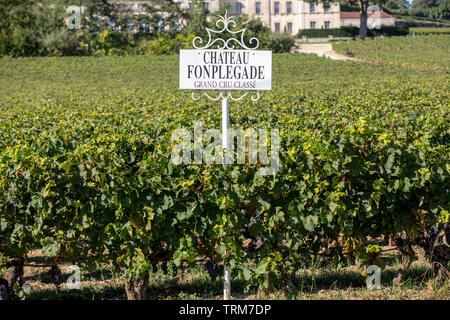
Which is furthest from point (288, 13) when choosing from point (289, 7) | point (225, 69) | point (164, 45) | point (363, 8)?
point (225, 69)

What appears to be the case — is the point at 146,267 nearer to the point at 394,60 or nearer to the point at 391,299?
the point at 391,299

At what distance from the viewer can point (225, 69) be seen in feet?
17.0

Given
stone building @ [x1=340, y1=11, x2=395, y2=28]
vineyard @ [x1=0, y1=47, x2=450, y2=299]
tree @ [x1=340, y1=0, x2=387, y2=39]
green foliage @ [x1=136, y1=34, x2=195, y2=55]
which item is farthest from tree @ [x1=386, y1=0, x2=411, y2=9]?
vineyard @ [x1=0, y1=47, x2=450, y2=299]

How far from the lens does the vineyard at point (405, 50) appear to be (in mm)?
48031

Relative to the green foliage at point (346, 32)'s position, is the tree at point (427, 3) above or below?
above

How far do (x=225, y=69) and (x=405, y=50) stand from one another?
5705 centimetres

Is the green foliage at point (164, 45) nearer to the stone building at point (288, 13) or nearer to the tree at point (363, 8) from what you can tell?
the tree at point (363, 8)

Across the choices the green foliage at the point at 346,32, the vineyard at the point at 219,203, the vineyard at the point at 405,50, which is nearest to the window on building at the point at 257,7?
the green foliage at the point at 346,32

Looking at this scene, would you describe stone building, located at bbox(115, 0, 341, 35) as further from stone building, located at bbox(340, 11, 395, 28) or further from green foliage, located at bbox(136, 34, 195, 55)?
green foliage, located at bbox(136, 34, 195, 55)

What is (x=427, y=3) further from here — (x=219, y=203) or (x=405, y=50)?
→ (x=219, y=203)

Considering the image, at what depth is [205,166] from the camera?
203 inches

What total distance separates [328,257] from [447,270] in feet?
3.99

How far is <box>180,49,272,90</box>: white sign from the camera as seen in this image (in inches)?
202

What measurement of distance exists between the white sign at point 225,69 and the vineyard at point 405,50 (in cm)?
4207
